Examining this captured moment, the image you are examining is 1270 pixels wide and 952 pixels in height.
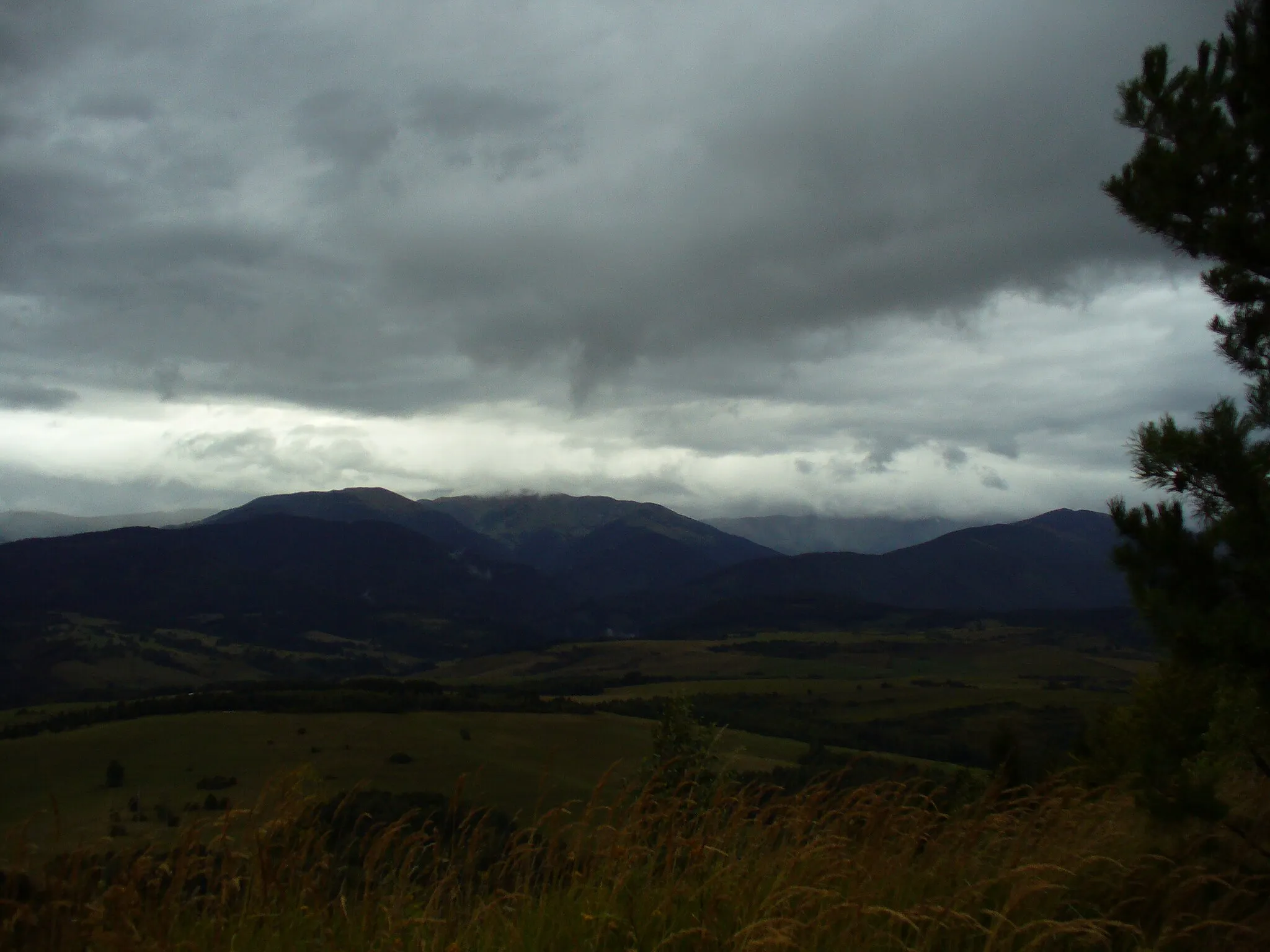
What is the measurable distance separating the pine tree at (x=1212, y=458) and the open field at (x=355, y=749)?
6549cm

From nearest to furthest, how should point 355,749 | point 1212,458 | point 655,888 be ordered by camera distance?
point 655,888
point 1212,458
point 355,749

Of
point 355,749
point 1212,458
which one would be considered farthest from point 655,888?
point 355,749

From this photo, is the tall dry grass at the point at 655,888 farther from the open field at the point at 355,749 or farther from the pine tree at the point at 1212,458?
the open field at the point at 355,749

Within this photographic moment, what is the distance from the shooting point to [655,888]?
5.84 meters

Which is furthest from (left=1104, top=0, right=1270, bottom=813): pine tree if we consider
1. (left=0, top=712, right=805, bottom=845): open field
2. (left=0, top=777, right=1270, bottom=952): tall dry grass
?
(left=0, top=712, right=805, bottom=845): open field

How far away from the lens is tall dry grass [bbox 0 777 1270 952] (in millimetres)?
5148

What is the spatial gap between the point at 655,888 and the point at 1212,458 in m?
6.26

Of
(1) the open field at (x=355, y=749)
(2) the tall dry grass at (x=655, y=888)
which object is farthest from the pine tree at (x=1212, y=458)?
(1) the open field at (x=355, y=749)

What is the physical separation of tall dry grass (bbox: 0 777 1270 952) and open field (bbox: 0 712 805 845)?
65.7m

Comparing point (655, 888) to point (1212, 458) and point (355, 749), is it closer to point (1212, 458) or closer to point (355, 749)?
point (1212, 458)

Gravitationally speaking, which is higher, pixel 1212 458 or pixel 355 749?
pixel 1212 458

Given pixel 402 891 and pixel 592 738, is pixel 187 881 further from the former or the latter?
pixel 592 738

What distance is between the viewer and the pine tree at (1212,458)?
25.0ft

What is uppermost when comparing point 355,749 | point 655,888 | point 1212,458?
point 1212,458
